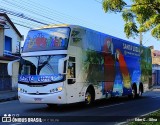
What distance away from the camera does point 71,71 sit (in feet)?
54.2

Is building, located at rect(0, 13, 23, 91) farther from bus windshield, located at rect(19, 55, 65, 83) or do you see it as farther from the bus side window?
the bus side window

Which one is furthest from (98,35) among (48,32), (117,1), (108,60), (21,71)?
(117,1)

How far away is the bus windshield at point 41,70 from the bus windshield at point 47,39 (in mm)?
457

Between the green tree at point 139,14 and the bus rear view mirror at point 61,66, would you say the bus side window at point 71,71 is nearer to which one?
Answer: the bus rear view mirror at point 61,66

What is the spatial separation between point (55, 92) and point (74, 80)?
48.1 inches

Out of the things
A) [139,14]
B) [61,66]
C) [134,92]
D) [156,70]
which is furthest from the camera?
[156,70]

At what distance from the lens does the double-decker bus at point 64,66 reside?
15.9 metres

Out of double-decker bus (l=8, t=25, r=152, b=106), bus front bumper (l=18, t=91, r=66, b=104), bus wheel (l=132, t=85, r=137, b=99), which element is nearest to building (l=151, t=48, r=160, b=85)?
bus wheel (l=132, t=85, r=137, b=99)

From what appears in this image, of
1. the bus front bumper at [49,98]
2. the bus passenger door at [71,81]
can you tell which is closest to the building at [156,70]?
the bus passenger door at [71,81]

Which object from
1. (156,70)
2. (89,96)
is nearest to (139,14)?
(89,96)

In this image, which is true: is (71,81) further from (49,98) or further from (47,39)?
(47,39)

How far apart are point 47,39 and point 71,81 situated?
215cm

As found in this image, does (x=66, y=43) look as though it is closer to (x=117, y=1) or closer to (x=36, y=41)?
(x=36, y=41)

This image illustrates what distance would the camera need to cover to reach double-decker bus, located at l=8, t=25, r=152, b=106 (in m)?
15.9
